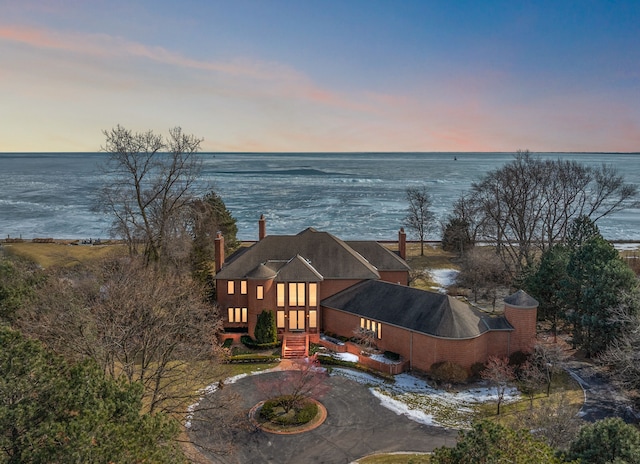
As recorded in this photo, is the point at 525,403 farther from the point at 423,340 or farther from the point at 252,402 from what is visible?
the point at 252,402

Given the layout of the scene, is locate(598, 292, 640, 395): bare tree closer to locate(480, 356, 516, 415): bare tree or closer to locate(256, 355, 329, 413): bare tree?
locate(480, 356, 516, 415): bare tree

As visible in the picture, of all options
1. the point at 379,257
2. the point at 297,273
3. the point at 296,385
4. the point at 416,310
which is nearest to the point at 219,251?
the point at 297,273

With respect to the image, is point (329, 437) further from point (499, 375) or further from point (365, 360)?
point (499, 375)

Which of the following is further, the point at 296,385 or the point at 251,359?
the point at 251,359

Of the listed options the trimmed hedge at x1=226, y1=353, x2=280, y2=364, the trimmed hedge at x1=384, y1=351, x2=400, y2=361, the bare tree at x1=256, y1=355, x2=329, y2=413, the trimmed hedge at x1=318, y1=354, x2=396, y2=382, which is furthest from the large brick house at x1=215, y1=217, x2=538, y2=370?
the bare tree at x1=256, y1=355, x2=329, y2=413

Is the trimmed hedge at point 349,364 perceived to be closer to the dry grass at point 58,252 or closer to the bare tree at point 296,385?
the bare tree at point 296,385

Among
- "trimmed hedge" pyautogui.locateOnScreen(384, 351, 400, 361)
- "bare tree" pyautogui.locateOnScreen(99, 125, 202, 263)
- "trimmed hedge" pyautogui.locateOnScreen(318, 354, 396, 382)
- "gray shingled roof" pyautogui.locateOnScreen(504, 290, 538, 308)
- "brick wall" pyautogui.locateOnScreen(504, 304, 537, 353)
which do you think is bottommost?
"trimmed hedge" pyautogui.locateOnScreen(318, 354, 396, 382)

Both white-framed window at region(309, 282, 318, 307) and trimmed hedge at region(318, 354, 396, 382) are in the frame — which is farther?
white-framed window at region(309, 282, 318, 307)
